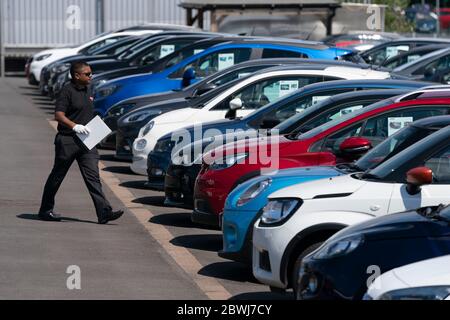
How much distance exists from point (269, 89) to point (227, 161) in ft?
12.2

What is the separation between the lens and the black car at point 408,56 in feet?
78.3

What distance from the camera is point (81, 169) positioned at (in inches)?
465

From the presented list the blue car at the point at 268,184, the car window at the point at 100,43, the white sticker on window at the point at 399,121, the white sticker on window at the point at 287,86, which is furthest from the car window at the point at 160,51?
the blue car at the point at 268,184

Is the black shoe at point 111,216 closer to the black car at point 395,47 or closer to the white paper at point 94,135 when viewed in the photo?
the white paper at point 94,135

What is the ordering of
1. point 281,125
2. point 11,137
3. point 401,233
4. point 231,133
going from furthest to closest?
point 11,137
point 231,133
point 281,125
point 401,233

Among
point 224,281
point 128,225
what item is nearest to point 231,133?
point 128,225

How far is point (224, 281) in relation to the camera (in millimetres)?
9375

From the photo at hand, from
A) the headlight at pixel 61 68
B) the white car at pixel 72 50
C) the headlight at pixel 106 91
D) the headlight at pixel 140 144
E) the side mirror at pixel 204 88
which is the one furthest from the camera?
the white car at pixel 72 50

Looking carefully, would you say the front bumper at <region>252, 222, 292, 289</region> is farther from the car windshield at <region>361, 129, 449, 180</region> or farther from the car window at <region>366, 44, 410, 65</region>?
the car window at <region>366, 44, 410, 65</region>

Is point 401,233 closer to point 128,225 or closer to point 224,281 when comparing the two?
point 224,281

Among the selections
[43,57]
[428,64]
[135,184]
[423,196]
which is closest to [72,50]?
[43,57]

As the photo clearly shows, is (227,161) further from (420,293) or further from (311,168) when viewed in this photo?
(420,293)

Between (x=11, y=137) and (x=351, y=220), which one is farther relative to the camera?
(x=11, y=137)
